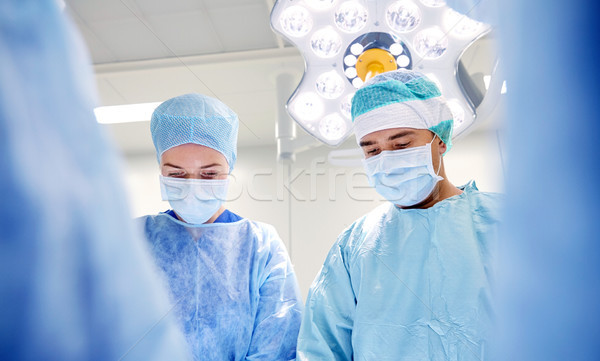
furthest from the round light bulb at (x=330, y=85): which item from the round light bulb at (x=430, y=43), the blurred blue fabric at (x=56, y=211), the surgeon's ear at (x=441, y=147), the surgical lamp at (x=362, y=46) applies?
the blurred blue fabric at (x=56, y=211)

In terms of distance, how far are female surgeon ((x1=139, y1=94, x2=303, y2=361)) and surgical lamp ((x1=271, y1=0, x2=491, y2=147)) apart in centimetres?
33

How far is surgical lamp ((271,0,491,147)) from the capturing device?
1.18 m

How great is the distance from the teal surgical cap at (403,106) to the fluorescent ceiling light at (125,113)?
57 centimetres

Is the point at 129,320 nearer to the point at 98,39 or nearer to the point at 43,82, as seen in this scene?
the point at 43,82

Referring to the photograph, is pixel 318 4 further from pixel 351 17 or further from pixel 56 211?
pixel 56 211

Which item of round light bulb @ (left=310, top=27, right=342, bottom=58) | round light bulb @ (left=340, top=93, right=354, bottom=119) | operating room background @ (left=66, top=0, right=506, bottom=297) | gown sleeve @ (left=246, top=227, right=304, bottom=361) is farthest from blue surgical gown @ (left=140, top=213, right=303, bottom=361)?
round light bulb @ (left=310, top=27, right=342, bottom=58)

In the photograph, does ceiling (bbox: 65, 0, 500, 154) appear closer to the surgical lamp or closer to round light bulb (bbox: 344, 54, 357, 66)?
the surgical lamp

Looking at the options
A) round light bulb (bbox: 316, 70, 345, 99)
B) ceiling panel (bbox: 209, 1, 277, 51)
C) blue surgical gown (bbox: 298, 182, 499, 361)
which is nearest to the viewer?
blue surgical gown (bbox: 298, 182, 499, 361)

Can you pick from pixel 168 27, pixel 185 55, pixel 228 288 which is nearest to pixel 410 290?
pixel 228 288

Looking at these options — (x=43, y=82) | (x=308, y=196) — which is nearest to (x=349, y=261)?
(x=308, y=196)

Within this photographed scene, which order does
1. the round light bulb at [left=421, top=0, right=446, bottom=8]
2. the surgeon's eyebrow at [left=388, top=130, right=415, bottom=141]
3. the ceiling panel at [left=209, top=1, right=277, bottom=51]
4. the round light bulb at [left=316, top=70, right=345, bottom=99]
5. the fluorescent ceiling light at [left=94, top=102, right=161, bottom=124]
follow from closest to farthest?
the fluorescent ceiling light at [left=94, top=102, right=161, bottom=124] < the surgeon's eyebrow at [left=388, top=130, right=415, bottom=141] < the round light bulb at [left=421, top=0, right=446, bottom=8] < the round light bulb at [left=316, top=70, right=345, bottom=99] < the ceiling panel at [left=209, top=1, right=277, bottom=51]

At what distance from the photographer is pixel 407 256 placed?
0.98 meters

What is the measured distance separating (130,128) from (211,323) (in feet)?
1.71

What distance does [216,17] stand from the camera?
146 cm
